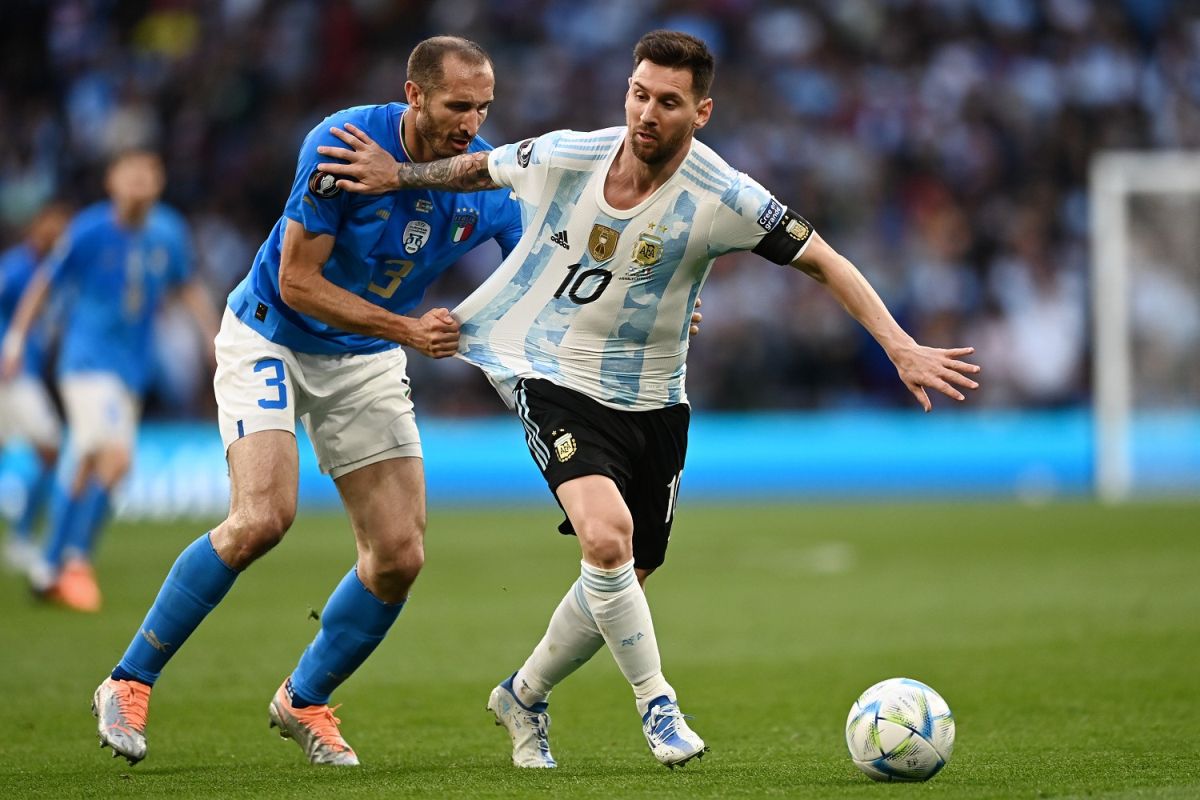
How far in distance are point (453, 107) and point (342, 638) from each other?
2043 mm

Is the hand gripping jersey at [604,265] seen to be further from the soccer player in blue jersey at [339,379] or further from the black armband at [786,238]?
the soccer player in blue jersey at [339,379]

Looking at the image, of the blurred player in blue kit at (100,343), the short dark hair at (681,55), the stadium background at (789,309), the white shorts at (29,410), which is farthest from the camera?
the white shorts at (29,410)

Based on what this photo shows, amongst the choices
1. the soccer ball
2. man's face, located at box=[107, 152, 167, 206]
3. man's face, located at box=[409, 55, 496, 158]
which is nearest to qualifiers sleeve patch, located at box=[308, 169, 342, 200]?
man's face, located at box=[409, 55, 496, 158]

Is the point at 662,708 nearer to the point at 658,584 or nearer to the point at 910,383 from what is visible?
the point at 910,383

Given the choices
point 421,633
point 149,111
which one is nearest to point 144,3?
point 149,111

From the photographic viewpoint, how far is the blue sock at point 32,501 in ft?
45.0

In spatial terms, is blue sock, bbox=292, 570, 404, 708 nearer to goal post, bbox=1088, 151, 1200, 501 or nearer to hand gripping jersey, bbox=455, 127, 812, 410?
hand gripping jersey, bbox=455, 127, 812, 410

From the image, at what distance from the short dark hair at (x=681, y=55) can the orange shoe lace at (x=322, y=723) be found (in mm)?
2718

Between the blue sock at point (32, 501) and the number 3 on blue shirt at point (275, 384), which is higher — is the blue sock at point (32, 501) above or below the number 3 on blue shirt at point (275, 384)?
below

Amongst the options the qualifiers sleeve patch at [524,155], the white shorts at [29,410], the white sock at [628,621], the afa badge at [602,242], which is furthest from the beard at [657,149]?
the white shorts at [29,410]

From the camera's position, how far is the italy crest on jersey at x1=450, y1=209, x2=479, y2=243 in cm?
650

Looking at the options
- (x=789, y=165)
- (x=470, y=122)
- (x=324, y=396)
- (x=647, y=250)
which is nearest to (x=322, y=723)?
(x=324, y=396)

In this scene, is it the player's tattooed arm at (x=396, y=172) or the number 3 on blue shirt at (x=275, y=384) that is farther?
the number 3 on blue shirt at (x=275, y=384)

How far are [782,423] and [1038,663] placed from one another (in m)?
12.2
